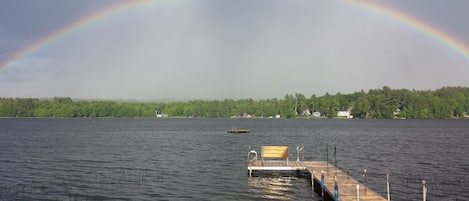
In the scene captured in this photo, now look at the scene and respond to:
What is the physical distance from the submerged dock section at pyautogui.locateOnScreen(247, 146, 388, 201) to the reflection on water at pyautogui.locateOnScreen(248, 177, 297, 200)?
1.17 meters

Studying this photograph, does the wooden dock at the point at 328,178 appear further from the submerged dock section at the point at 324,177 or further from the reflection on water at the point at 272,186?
the reflection on water at the point at 272,186

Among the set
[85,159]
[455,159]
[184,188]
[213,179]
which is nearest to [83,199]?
[184,188]

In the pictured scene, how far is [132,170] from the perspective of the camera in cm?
4647

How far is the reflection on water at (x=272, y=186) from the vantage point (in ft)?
107

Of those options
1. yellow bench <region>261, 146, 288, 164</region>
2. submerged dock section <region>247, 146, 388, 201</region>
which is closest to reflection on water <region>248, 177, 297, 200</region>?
submerged dock section <region>247, 146, 388, 201</region>

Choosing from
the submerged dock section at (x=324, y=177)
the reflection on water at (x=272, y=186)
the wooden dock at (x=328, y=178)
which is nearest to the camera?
the submerged dock section at (x=324, y=177)

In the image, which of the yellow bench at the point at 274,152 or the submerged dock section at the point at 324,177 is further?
the yellow bench at the point at 274,152

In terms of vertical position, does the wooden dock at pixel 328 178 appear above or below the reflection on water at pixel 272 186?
above

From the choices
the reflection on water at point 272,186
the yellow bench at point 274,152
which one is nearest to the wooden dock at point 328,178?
the yellow bench at point 274,152

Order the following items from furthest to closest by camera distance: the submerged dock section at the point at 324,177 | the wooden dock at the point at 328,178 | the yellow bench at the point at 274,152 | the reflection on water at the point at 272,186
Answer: the yellow bench at the point at 274,152
the reflection on water at the point at 272,186
the wooden dock at the point at 328,178
the submerged dock section at the point at 324,177

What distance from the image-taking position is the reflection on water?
107 feet

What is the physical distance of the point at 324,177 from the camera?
34344mm

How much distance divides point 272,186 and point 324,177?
4.14 m

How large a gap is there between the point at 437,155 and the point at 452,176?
2088 centimetres
